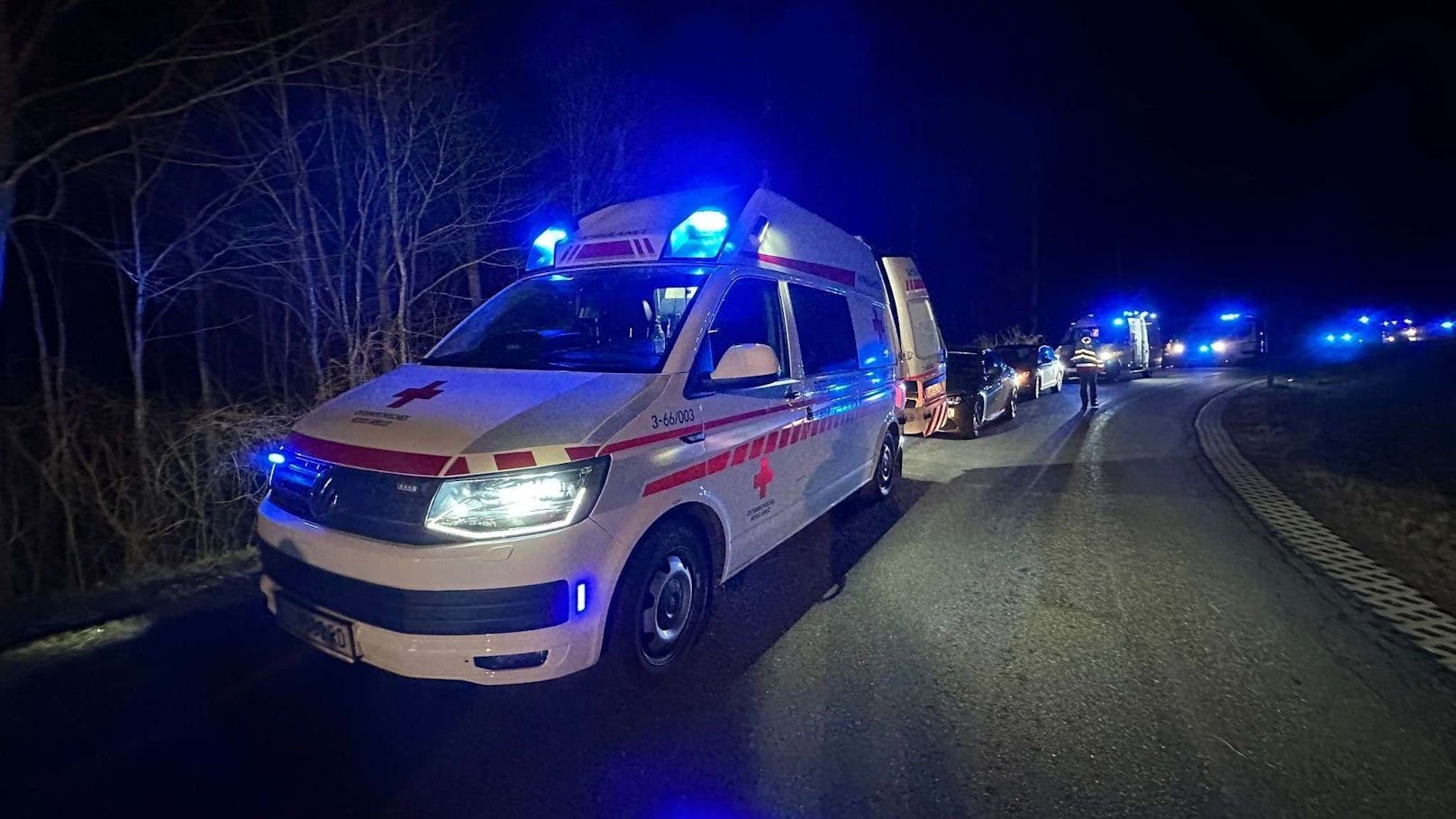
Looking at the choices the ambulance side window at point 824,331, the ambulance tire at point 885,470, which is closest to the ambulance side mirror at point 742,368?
the ambulance side window at point 824,331

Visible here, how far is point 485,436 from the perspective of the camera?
9.70 feet

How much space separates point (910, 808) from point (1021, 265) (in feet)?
119

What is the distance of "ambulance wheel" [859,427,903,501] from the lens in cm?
685

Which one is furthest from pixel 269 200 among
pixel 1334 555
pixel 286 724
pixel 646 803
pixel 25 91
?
pixel 1334 555

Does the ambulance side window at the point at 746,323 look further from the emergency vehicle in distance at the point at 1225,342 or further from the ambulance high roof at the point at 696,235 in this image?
the emergency vehicle in distance at the point at 1225,342

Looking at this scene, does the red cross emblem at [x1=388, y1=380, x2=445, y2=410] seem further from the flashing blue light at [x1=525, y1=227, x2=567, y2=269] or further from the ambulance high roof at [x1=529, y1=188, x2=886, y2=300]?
the flashing blue light at [x1=525, y1=227, x2=567, y2=269]

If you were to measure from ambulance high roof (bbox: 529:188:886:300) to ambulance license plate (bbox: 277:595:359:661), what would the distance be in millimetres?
2461

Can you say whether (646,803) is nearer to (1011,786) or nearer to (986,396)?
(1011,786)

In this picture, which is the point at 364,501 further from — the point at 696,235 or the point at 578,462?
the point at 696,235

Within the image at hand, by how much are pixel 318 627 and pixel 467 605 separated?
29.9 inches

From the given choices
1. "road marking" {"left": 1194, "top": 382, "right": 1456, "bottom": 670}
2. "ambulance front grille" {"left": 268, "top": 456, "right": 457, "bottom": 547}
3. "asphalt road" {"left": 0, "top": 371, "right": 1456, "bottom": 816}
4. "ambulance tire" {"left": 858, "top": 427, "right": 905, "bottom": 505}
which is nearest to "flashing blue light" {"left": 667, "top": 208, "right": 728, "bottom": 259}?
"ambulance front grille" {"left": 268, "top": 456, "right": 457, "bottom": 547}

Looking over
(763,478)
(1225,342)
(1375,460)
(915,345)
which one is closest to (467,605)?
(763,478)

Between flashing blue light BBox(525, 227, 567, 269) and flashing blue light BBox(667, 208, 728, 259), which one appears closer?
flashing blue light BBox(667, 208, 728, 259)

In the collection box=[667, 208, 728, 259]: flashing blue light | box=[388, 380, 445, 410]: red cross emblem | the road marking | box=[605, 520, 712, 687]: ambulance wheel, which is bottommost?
the road marking
